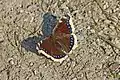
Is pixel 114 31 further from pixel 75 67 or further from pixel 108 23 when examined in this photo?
pixel 75 67

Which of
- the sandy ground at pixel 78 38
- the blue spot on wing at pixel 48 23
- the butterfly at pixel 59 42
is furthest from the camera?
the blue spot on wing at pixel 48 23

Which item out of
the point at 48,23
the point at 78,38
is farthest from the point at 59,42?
the point at 48,23

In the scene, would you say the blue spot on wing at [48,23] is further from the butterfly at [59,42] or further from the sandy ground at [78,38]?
the butterfly at [59,42]

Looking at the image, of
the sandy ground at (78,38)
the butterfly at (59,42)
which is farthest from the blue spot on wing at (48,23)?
the butterfly at (59,42)

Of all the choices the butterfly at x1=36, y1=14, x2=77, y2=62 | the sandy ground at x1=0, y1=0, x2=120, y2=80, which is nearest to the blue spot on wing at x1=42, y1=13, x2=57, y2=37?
the sandy ground at x1=0, y1=0, x2=120, y2=80

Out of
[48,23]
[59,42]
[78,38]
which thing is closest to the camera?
[59,42]

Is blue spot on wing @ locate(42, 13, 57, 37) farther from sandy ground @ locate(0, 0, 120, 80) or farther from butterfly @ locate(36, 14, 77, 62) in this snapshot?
butterfly @ locate(36, 14, 77, 62)

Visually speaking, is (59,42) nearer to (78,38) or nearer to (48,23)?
(78,38)

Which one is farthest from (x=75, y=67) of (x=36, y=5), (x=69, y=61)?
(x=36, y=5)
